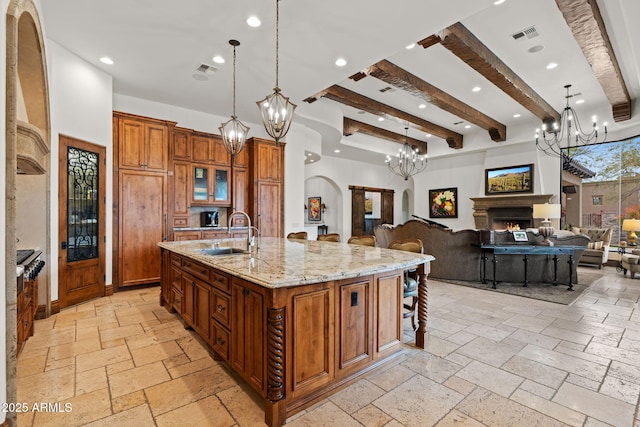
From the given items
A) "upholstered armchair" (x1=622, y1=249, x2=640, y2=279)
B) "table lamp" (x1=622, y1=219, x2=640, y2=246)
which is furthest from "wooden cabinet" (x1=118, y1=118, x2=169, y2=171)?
"table lamp" (x1=622, y1=219, x2=640, y2=246)

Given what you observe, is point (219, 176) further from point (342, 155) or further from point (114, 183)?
point (342, 155)

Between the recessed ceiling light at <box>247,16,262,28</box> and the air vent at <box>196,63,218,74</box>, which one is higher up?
the air vent at <box>196,63,218,74</box>

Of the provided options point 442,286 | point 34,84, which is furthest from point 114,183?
point 442,286

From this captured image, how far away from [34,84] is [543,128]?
29.7 ft

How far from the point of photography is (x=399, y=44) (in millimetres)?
3539

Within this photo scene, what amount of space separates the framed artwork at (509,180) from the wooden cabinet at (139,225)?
841cm

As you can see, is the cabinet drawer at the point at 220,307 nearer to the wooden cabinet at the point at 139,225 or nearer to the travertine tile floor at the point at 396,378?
the travertine tile floor at the point at 396,378

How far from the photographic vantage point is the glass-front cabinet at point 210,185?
5496 millimetres

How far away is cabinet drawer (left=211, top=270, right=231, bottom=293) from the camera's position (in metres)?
2.19

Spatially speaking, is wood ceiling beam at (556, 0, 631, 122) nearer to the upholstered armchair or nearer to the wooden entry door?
the upholstered armchair

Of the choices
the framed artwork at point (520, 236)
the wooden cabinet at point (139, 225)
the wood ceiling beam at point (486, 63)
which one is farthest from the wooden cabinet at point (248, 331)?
the framed artwork at point (520, 236)

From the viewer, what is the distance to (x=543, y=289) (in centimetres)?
489

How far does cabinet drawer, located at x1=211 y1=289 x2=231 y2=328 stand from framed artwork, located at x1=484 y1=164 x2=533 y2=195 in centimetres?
852

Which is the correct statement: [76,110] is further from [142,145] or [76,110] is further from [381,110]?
[381,110]
